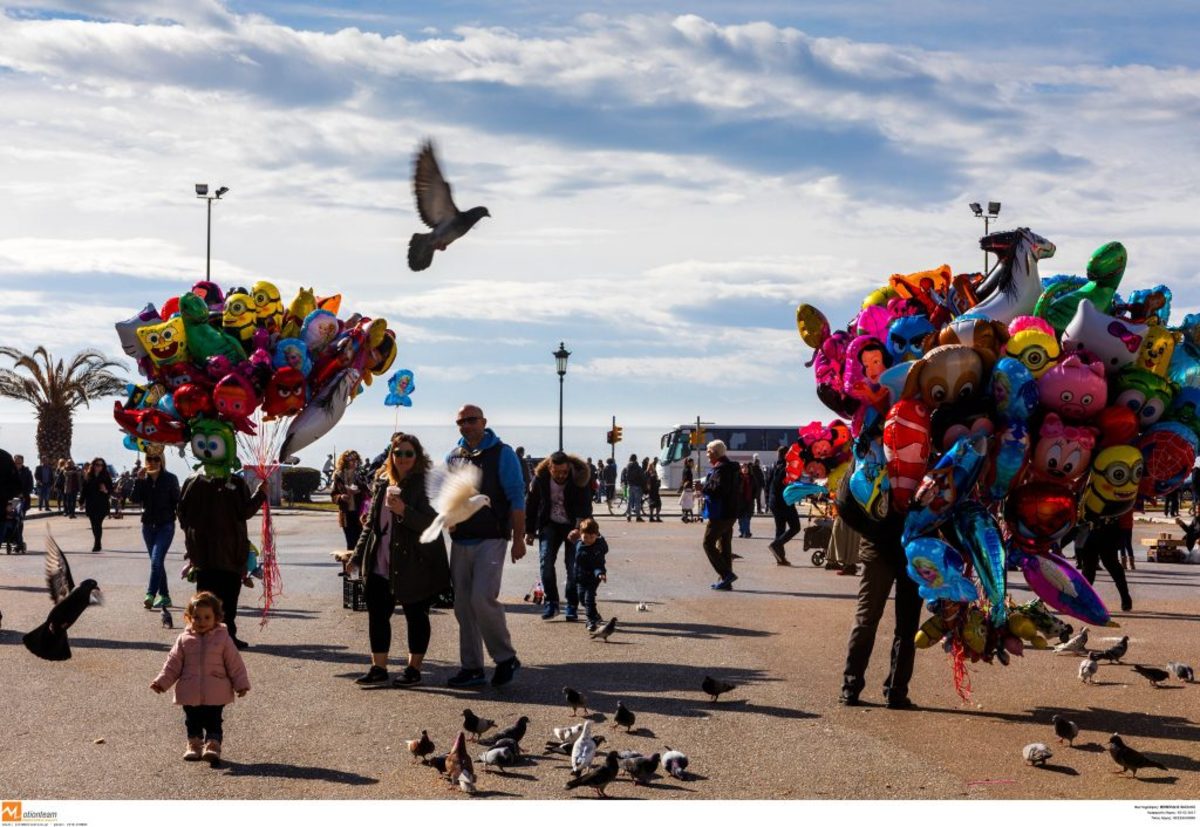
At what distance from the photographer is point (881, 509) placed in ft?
32.2

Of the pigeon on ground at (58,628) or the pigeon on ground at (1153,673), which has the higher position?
the pigeon on ground at (58,628)

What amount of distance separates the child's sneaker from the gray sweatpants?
297 centimetres

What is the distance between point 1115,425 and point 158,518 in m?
9.77

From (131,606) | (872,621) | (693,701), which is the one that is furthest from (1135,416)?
(131,606)

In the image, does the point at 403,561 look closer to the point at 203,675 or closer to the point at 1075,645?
the point at 203,675

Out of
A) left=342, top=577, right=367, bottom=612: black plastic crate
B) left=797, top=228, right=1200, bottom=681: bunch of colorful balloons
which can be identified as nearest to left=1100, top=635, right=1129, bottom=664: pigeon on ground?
left=797, top=228, right=1200, bottom=681: bunch of colorful balloons

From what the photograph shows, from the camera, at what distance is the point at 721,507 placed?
58.4 ft

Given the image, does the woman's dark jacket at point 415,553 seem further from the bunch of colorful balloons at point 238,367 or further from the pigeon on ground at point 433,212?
the bunch of colorful balloons at point 238,367

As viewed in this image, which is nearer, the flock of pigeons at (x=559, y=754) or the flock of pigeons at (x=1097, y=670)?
the flock of pigeons at (x=559, y=754)

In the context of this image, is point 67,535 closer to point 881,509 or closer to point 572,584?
point 572,584

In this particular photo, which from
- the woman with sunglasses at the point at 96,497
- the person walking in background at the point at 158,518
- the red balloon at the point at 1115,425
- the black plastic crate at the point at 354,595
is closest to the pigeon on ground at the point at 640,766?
the red balloon at the point at 1115,425

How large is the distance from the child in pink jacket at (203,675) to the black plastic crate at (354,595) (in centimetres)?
661

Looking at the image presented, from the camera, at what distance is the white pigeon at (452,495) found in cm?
1035

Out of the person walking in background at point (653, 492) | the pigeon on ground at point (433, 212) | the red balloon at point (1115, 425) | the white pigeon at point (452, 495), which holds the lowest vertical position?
the person walking in background at point (653, 492)
